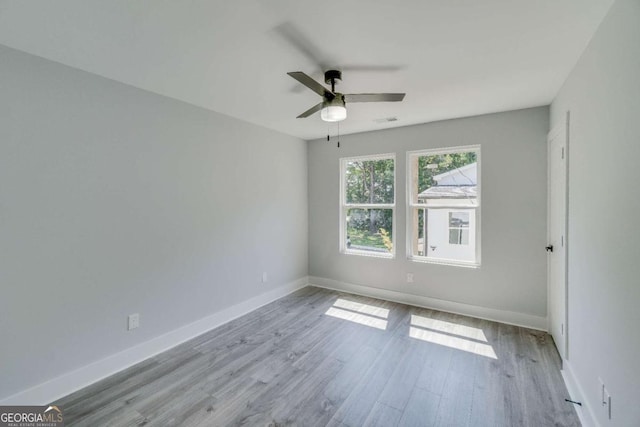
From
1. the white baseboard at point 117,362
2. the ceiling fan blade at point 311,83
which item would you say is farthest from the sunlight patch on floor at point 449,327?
the ceiling fan blade at point 311,83

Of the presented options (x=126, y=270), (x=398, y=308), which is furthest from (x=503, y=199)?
(x=126, y=270)

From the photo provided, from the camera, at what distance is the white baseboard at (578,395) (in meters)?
1.78

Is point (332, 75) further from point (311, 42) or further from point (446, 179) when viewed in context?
point (446, 179)

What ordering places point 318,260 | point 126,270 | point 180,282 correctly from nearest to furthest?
point 126,270, point 180,282, point 318,260

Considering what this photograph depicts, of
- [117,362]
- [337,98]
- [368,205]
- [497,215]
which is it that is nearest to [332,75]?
[337,98]

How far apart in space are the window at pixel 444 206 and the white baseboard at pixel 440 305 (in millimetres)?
565

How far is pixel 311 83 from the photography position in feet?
6.57

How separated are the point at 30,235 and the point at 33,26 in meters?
1.39

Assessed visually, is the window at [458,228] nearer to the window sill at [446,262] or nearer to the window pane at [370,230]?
the window sill at [446,262]

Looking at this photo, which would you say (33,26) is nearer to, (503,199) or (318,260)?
(318,260)

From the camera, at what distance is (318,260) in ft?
16.2

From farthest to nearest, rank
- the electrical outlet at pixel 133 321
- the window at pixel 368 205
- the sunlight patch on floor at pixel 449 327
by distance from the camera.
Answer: the window at pixel 368 205 < the sunlight patch on floor at pixel 449 327 < the electrical outlet at pixel 133 321

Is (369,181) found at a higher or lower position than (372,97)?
lower

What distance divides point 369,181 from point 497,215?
1.83m
